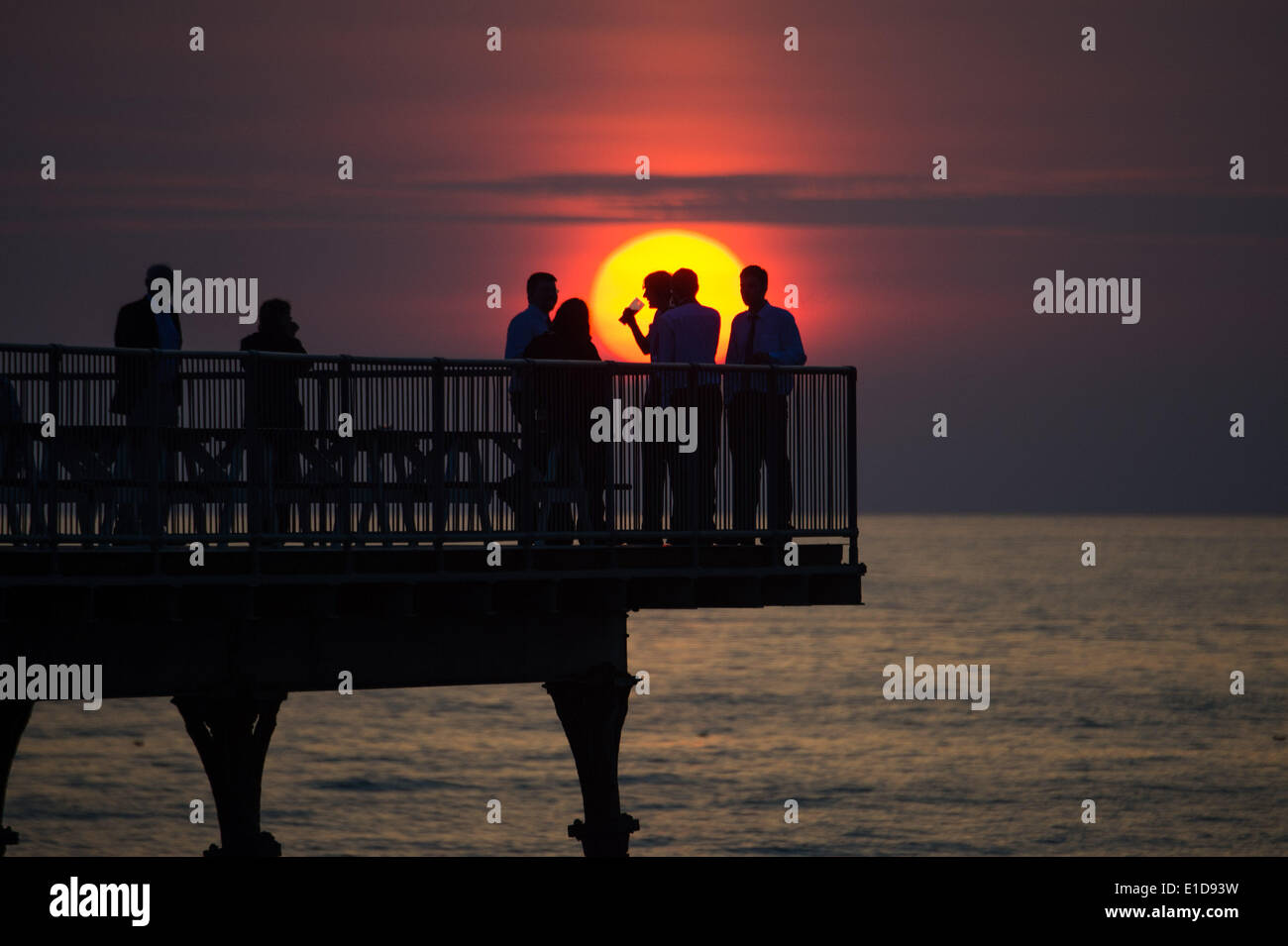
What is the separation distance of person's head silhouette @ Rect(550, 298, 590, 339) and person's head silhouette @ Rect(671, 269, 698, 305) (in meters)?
0.95

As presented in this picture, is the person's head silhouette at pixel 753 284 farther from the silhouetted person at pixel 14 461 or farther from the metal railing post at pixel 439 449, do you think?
the silhouetted person at pixel 14 461

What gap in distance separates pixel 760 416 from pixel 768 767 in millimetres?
74624

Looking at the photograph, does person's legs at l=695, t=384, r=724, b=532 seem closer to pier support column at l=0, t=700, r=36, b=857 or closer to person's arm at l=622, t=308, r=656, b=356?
person's arm at l=622, t=308, r=656, b=356

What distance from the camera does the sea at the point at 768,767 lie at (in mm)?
78062

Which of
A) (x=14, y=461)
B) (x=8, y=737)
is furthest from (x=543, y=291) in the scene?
(x=8, y=737)

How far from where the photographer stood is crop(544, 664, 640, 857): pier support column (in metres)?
24.0

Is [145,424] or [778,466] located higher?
[145,424]

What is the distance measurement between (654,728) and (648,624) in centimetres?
8575

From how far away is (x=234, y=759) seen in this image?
21859mm

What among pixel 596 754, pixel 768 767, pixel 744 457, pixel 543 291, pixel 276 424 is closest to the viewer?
pixel 276 424

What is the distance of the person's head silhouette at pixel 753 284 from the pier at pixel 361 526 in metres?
0.82

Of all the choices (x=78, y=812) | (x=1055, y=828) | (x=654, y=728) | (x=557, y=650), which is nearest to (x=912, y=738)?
(x=654, y=728)

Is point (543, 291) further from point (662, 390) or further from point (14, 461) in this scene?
point (14, 461)
